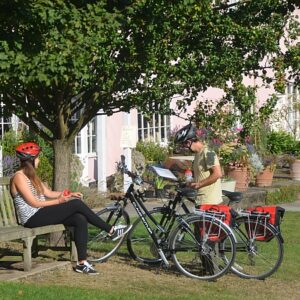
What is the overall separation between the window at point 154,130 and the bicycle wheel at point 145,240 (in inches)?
422

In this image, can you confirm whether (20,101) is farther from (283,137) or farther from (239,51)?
(283,137)

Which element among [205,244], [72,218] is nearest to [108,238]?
[72,218]

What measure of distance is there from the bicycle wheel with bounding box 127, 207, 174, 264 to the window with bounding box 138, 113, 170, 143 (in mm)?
10708

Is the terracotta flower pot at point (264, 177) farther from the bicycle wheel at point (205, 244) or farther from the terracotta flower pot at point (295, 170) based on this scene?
the bicycle wheel at point (205, 244)

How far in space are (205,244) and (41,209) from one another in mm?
1746

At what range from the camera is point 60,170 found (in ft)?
31.0

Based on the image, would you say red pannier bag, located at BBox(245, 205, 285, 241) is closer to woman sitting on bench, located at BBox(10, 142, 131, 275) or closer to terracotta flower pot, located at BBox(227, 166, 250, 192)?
woman sitting on bench, located at BBox(10, 142, 131, 275)

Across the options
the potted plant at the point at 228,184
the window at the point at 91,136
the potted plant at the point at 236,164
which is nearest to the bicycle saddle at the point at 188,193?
the potted plant at the point at 228,184

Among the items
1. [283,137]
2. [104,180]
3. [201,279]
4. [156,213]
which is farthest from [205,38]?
[283,137]

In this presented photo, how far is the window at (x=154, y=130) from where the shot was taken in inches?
787

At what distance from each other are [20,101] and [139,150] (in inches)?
402

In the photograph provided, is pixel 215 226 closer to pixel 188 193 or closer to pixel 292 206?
pixel 188 193

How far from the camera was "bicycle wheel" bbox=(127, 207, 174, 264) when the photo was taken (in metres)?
8.64

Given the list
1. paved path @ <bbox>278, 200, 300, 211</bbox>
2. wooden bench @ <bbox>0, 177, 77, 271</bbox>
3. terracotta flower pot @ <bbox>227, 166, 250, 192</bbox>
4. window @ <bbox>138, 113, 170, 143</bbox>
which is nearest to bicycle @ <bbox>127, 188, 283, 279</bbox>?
wooden bench @ <bbox>0, 177, 77, 271</bbox>
